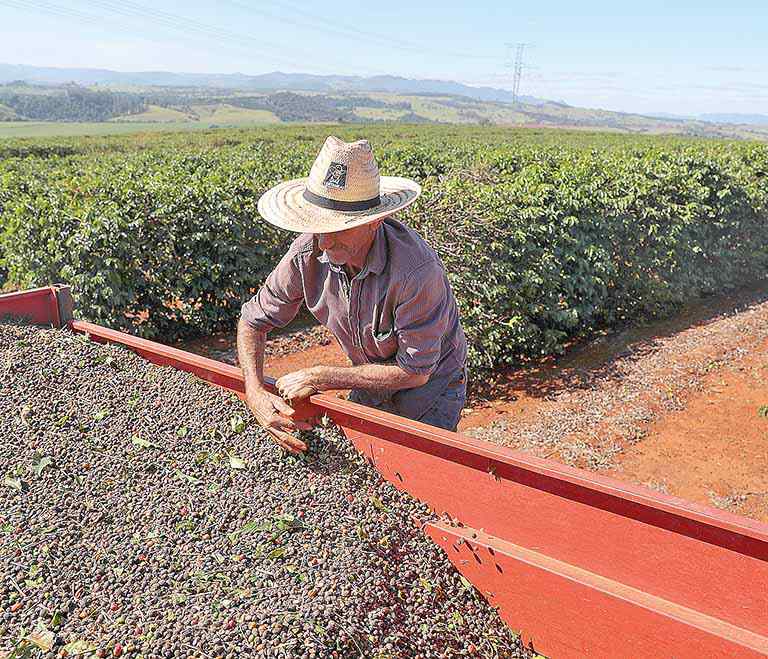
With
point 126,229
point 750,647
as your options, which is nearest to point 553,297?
point 126,229

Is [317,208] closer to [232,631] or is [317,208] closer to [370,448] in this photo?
[370,448]

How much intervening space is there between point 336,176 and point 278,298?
0.71 m

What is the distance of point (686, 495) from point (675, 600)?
3103 millimetres

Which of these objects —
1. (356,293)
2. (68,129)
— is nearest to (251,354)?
(356,293)

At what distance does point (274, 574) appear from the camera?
6.63 ft

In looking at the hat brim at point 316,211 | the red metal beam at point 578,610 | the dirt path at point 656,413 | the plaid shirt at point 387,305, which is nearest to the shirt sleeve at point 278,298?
the plaid shirt at point 387,305

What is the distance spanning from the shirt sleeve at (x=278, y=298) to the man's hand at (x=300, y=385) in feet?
1.41

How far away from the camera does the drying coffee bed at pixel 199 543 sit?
183 centimetres

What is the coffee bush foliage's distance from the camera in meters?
6.57

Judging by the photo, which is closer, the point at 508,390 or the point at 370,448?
the point at 370,448

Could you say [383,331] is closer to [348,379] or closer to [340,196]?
[348,379]

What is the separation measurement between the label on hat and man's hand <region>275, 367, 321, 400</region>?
0.71 m

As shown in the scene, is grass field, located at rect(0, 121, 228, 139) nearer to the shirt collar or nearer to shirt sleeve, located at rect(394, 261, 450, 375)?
the shirt collar

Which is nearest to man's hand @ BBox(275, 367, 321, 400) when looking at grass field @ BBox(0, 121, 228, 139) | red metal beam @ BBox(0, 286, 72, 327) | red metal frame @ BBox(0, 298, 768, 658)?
red metal frame @ BBox(0, 298, 768, 658)
